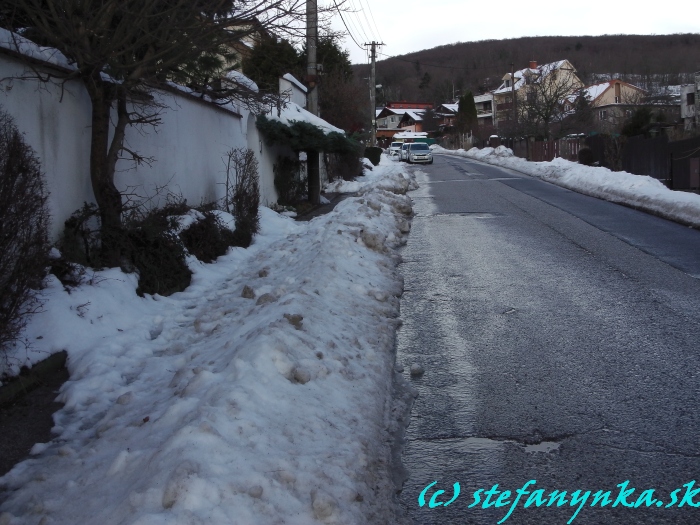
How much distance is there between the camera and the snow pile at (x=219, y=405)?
3.58 metres

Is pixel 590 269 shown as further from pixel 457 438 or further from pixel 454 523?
pixel 454 523

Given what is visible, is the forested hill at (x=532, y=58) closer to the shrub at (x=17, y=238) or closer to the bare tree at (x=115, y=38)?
the bare tree at (x=115, y=38)

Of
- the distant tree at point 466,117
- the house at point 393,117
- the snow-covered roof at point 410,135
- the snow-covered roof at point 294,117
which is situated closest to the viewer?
the snow-covered roof at point 294,117

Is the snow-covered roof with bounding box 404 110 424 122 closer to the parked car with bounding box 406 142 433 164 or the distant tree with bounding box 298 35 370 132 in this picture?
the parked car with bounding box 406 142 433 164

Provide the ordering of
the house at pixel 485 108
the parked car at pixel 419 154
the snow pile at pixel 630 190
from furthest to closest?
1. the house at pixel 485 108
2. the parked car at pixel 419 154
3. the snow pile at pixel 630 190

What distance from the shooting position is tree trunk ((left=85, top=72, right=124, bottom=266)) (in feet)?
27.2

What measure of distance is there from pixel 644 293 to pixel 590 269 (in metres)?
1.63

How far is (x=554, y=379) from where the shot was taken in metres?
5.80

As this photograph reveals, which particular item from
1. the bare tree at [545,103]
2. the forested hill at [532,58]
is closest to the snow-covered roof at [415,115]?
the forested hill at [532,58]

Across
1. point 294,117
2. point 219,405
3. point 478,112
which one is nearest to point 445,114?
point 478,112

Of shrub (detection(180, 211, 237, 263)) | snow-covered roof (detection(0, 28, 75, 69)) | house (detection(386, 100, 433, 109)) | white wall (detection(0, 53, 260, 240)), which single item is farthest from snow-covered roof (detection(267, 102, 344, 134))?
house (detection(386, 100, 433, 109))

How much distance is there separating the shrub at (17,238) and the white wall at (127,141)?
1.58 metres

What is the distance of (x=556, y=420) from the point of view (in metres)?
4.99

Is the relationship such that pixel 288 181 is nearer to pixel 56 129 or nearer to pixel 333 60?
pixel 56 129
